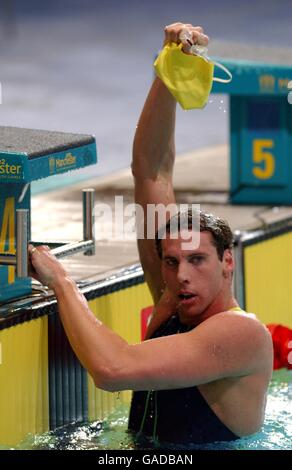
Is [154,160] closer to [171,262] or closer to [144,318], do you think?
[171,262]

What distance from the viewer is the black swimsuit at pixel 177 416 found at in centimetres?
322

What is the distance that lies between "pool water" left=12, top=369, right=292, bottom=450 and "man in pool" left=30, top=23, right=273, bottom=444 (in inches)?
1.7

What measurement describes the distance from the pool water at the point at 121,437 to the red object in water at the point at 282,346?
0.36m

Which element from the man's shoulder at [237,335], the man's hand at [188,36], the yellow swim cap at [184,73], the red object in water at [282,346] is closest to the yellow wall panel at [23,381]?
the man's shoulder at [237,335]

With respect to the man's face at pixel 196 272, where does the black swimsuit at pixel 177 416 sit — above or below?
below

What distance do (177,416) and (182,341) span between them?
31 centimetres

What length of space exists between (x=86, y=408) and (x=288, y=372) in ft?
3.08

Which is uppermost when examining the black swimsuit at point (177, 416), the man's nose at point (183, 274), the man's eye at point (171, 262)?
the man's eye at point (171, 262)

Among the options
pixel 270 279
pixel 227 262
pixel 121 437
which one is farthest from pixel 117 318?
pixel 270 279

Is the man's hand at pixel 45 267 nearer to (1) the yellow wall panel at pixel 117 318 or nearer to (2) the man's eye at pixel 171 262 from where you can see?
(2) the man's eye at pixel 171 262

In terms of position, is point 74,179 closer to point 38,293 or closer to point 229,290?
point 38,293

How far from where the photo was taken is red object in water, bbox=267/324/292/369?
439 centimetres

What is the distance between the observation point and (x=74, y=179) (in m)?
7.80

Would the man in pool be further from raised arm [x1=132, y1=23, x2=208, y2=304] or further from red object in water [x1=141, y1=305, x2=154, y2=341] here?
red object in water [x1=141, y1=305, x2=154, y2=341]
